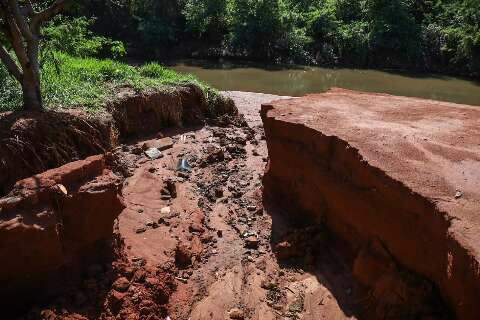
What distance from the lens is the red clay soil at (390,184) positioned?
3227 mm

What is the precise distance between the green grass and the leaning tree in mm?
366

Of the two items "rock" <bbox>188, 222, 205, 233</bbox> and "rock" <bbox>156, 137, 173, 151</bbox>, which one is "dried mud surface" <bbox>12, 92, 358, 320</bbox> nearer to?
"rock" <bbox>188, 222, 205, 233</bbox>

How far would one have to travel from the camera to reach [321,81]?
56.9 feet

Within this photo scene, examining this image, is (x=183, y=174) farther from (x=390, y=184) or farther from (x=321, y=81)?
(x=321, y=81)

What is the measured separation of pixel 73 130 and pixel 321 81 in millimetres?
13210

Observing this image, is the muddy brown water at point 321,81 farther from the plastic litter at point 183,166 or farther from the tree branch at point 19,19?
the tree branch at point 19,19

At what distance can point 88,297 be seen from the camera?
12.3 ft

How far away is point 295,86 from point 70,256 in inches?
527

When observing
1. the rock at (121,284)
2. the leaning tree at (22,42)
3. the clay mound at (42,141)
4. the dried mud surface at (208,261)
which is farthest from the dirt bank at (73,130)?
the rock at (121,284)

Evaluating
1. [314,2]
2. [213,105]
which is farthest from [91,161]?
[314,2]

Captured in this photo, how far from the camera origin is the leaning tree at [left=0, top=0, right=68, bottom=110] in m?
5.08

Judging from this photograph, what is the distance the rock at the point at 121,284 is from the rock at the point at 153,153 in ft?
10.2

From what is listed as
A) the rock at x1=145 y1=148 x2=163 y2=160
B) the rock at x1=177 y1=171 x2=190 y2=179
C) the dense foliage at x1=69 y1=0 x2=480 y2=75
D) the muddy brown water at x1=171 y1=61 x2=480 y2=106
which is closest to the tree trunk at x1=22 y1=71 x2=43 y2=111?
the rock at x1=145 y1=148 x2=163 y2=160

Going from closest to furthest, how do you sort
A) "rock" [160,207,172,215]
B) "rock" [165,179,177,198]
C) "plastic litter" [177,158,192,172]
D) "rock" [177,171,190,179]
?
"rock" [160,207,172,215] → "rock" [165,179,177,198] → "rock" [177,171,190,179] → "plastic litter" [177,158,192,172]
